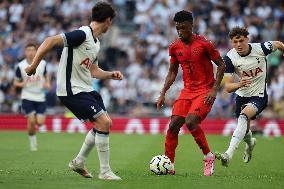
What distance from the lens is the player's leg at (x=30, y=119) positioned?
1850 cm

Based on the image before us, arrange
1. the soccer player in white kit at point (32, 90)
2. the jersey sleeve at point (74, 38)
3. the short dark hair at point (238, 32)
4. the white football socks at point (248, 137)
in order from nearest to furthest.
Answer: the jersey sleeve at point (74, 38), the short dark hair at point (238, 32), the white football socks at point (248, 137), the soccer player in white kit at point (32, 90)

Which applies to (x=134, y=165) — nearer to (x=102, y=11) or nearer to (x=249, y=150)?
(x=249, y=150)

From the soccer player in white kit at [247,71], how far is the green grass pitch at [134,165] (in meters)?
1.05

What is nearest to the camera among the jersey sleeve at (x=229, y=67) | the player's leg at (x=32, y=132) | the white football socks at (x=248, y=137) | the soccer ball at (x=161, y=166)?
the soccer ball at (x=161, y=166)

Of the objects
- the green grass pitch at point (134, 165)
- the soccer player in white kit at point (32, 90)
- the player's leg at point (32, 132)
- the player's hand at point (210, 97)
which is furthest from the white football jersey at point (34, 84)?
the player's hand at point (210, 97)

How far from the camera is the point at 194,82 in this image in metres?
12.4

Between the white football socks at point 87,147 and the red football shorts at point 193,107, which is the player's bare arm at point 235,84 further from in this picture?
the white football socks at point 87,147

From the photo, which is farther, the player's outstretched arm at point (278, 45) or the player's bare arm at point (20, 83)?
the player's bare arm at point (20, 83)

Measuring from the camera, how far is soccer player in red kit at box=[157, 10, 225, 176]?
12070mm

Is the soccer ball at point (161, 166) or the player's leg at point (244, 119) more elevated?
the player's leg at point (244, 119)

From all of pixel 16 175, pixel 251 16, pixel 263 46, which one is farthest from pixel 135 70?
pixel 16 175

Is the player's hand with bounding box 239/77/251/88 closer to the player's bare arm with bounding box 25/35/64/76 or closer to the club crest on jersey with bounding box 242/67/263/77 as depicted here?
the club crest on jersey with bounding box 242/67/263/77

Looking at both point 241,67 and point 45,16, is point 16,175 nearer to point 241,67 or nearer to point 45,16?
point 241,67

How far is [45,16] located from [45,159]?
15.4 m
